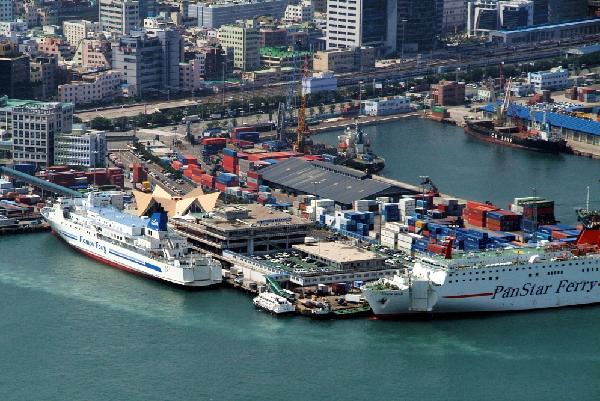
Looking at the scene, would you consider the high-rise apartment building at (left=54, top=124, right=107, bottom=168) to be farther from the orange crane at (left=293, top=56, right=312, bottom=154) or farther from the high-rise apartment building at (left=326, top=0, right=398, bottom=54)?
the high-rise apartment building at (left=326, top=0, right=398, bottom=54)

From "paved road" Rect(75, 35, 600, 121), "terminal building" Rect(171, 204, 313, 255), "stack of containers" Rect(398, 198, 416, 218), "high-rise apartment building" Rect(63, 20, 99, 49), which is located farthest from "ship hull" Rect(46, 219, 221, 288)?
"high-rise apartment building" Rect(63, 20, 99, 49)

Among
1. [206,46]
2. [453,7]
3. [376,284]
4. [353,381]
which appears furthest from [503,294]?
[453,7]

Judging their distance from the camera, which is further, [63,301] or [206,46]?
[206,46]

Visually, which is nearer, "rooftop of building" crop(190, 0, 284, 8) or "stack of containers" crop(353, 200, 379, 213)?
"stack of containers" crop(353, 200, 379, 213)

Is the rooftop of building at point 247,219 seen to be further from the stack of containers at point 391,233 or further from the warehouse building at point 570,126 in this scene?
the warehouse building at point 570,126

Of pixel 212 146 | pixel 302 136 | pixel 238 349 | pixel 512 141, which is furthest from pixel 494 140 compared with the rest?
pixel 238 349

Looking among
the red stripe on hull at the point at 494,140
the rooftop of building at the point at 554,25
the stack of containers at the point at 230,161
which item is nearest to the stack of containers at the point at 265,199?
the stack of containers at the point at 230,161

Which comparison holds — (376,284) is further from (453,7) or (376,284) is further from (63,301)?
(453,7)
